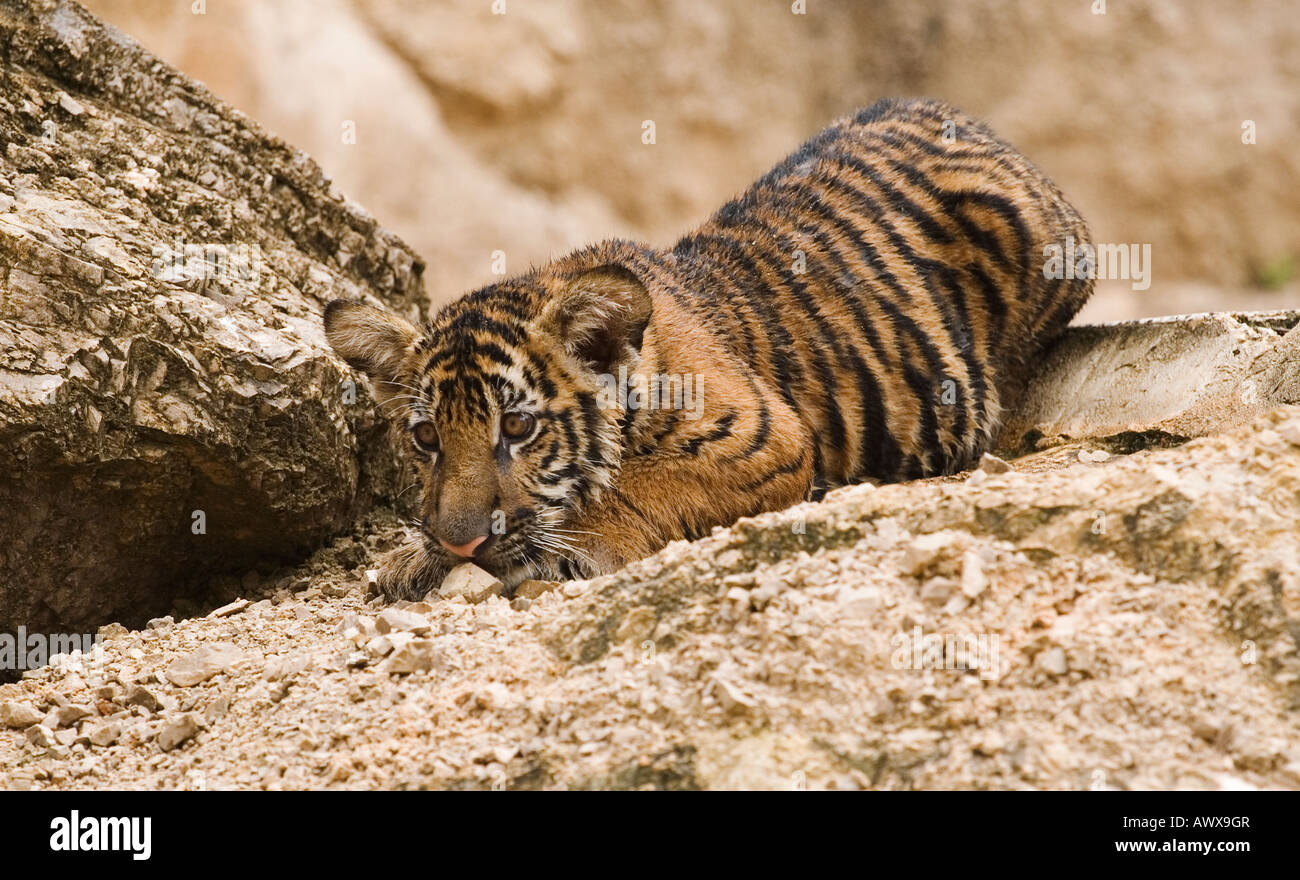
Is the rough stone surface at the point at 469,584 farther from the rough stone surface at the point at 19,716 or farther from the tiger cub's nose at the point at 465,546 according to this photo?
the rough stone surface at the point at 19,716

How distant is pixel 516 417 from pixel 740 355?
1.00 meters

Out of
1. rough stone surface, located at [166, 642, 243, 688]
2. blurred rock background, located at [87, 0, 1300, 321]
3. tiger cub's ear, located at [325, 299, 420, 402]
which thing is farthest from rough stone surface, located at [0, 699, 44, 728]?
blurred rock background, located at [87, 0, 1300, 321]

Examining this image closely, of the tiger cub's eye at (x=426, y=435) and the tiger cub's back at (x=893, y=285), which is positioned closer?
the tiger cub's eye at (x=426, y=435)

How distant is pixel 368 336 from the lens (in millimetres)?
4754

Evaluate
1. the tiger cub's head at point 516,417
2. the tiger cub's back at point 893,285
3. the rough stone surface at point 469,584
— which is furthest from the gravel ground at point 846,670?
the tiger cub's back at point 893,285

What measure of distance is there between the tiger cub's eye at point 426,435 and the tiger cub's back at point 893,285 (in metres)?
1.16

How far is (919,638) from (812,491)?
1906 millimetres

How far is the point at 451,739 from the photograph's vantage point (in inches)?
124

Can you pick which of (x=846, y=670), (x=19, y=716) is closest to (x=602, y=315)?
(x=846, y=670)

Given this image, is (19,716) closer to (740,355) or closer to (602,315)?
(602,315)

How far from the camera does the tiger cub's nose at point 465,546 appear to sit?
419cm

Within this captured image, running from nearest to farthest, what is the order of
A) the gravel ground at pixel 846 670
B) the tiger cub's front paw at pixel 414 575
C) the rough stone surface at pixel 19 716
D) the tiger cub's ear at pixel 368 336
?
1. the gravel ground at pixel 846 670
2. the rough stone surface at pixel 19 716
3. the tiger cub's front paw at pixel 414 575
4. the tiger cub's ear at pixel 368 336

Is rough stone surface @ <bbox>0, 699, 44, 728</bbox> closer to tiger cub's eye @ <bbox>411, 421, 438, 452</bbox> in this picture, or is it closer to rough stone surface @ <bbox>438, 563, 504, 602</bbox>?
rough stone surface @ <bbox>438, 563, 504, 602</bbox>

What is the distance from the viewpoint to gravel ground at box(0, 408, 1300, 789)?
279cm
